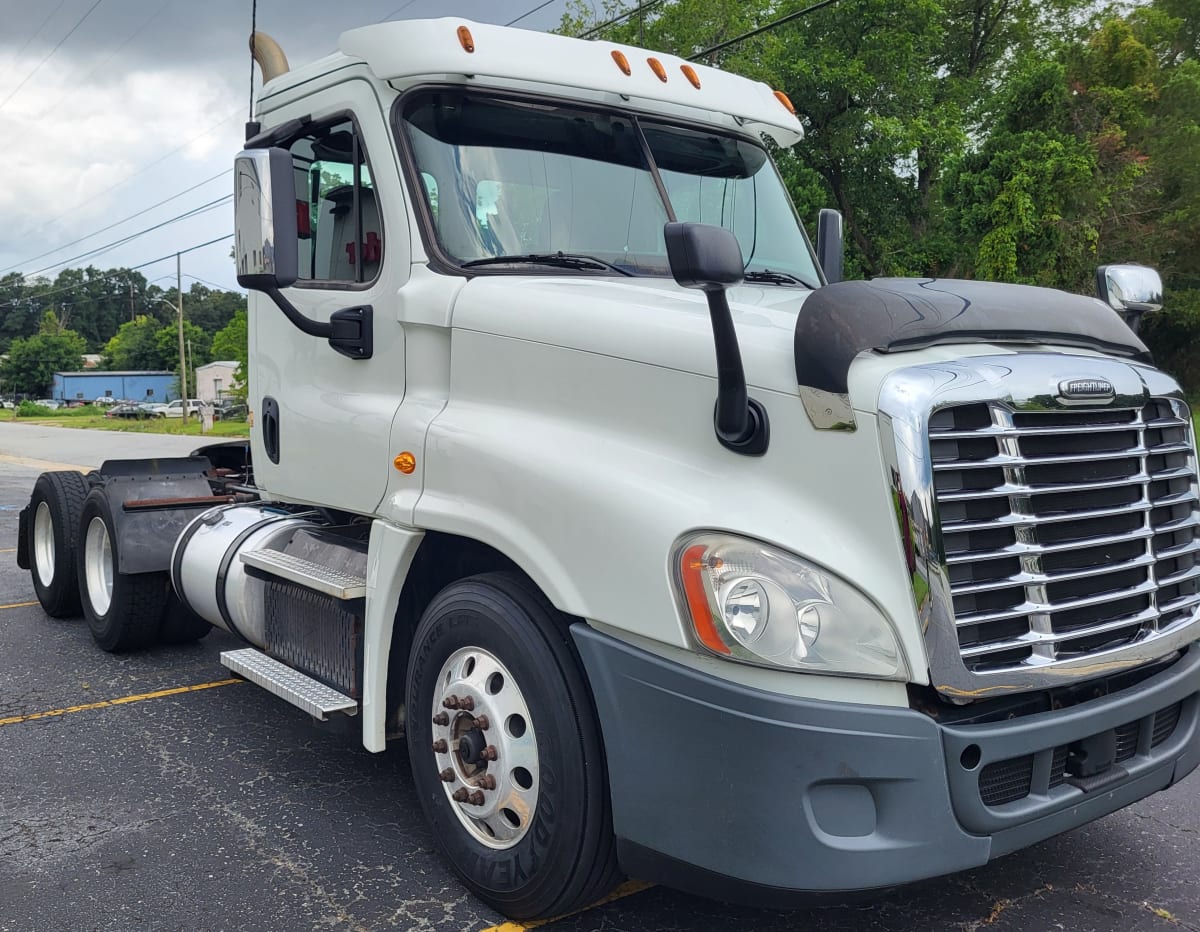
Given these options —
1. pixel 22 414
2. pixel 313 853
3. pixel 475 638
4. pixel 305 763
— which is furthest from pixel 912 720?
pixel 22 414

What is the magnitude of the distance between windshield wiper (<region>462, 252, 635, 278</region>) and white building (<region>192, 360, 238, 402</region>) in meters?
107

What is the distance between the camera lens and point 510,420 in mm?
3223

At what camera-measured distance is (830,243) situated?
4734mm

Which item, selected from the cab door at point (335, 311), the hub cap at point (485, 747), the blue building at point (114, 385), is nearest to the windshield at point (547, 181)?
the cab door at point (335, 311)

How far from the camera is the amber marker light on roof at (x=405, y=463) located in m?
3.51

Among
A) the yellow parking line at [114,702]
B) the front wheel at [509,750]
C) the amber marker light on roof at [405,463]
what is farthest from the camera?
the yellow parking line at [114,702]

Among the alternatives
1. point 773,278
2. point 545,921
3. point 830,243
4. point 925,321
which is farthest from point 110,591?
point 925,321

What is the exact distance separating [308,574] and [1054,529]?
8.47ft

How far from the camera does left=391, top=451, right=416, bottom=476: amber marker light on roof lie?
3514 millimetres

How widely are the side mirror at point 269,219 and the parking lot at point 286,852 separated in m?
1.65

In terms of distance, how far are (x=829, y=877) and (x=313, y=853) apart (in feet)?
6.42

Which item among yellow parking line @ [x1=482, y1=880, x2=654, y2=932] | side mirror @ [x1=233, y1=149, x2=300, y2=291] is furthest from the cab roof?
yellow parking line @ [x1=482, y1=880, x2=654, y2=932]

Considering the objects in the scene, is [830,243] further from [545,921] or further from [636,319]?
[545,921]

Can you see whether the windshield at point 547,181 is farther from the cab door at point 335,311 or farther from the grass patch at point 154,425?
the grass patch at point 154,425
